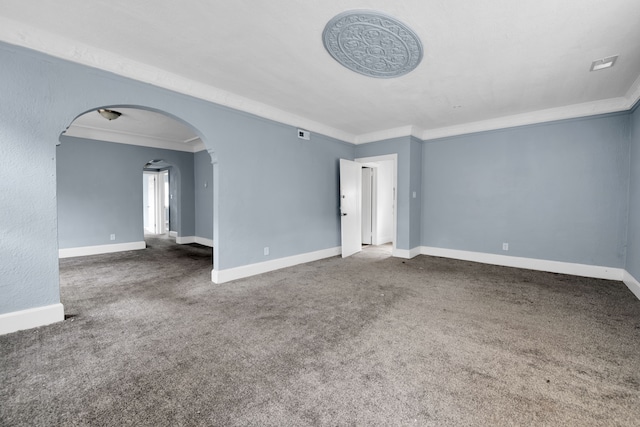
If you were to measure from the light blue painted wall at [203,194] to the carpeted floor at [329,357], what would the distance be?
350cm

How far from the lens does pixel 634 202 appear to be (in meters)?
3.63

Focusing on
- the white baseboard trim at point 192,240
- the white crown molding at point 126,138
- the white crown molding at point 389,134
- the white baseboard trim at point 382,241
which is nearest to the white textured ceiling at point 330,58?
the white crown molding at point 389,134

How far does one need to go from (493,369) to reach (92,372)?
271cm

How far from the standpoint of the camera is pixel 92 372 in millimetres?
1806

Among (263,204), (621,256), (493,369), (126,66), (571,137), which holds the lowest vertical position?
(493,369)

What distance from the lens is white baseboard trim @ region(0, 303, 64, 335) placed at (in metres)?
2.31

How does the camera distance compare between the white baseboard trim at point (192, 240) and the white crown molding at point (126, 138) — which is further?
the white baseboard trim at point (192, 240)

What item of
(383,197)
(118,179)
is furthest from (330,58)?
(118,179)

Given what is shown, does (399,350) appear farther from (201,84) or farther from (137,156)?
(137,156)

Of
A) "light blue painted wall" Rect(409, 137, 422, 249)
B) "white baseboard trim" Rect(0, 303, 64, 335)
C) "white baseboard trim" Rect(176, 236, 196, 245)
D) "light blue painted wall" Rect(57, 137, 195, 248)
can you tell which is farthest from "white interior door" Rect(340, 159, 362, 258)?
"light blue painted wall" Rect(57, 137, 195, 248)

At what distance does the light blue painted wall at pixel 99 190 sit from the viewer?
5.56m

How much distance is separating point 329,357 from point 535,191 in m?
4.60

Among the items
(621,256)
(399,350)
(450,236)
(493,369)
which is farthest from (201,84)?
(621,256)

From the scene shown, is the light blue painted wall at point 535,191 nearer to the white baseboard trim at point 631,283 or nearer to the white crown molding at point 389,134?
the white baseboard trim at point 631,283
